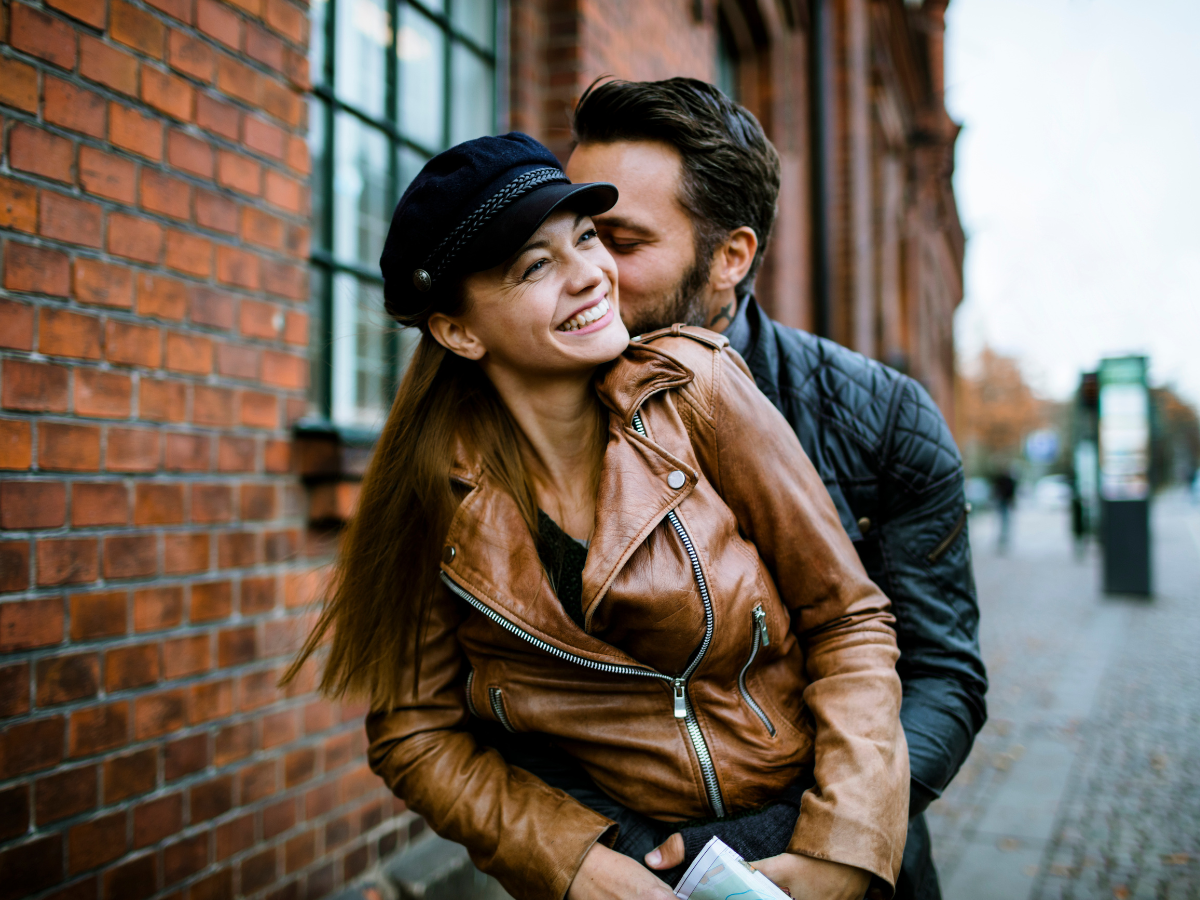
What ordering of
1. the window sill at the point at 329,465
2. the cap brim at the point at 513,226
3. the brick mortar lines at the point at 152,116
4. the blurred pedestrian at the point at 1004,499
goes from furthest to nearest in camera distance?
1. the blurred pedestrian at the point at 1004,499
2. the window sill at the point at 329,465
3. the brick mortar lines at the point at 152,116
4. the cap brim at the point at 513,226

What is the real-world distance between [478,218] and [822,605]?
90 centimetres

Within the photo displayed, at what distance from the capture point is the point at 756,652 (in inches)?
56.8

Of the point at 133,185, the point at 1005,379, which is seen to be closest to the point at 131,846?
the point at 133,185

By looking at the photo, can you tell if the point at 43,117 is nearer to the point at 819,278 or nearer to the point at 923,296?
the point at 819,278

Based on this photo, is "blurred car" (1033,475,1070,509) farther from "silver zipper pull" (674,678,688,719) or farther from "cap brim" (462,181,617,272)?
"cap brim" (462,181,617,272)

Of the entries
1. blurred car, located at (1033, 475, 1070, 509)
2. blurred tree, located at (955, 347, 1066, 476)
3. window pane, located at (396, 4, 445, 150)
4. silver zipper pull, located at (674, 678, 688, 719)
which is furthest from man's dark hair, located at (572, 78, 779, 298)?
blurred tree, located at (955, 347, 1066, 476)

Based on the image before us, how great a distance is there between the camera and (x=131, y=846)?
6.75 feet

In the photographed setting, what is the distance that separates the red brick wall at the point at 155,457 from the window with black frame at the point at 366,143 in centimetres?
48

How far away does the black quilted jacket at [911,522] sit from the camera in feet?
5.29

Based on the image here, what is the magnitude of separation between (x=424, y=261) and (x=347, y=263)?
71.9 inches

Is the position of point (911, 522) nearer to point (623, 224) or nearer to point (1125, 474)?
point (623, 224)

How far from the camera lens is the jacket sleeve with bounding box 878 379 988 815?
161 cm

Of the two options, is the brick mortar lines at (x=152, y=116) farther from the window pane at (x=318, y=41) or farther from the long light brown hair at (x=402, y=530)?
the long light brown hair at (x=402, y=530)

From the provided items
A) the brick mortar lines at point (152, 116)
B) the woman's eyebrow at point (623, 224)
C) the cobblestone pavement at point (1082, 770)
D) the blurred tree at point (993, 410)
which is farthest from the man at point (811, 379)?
the blurred tree at point (993, 410)
